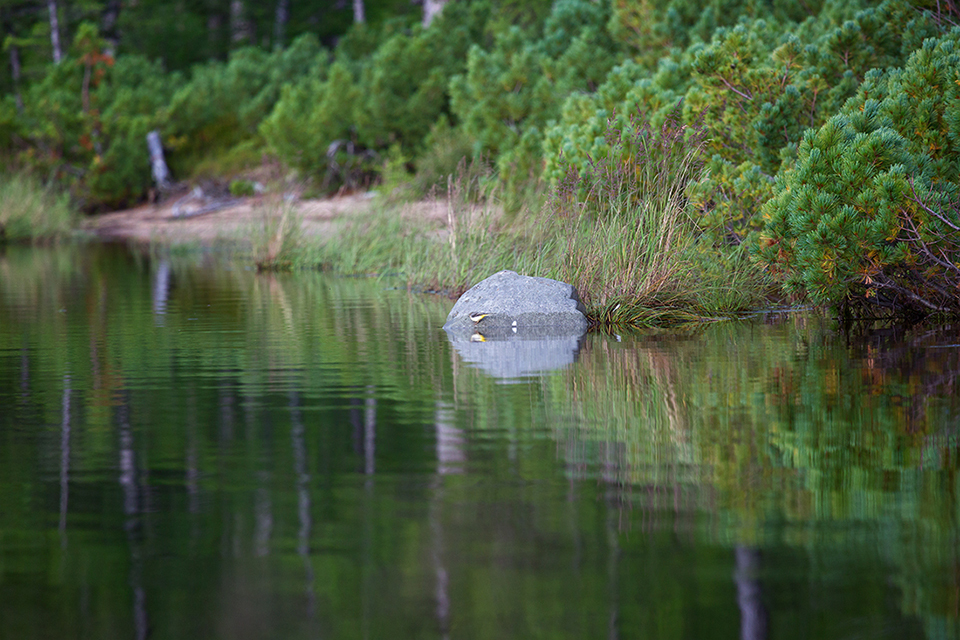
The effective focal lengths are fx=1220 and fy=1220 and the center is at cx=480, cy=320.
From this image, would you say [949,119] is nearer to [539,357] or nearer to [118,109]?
[539,357]

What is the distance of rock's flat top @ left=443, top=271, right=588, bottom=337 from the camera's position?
9.59m

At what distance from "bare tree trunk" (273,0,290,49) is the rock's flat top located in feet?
110

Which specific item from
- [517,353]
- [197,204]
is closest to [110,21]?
[197,204]

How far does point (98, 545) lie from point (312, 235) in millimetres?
14462

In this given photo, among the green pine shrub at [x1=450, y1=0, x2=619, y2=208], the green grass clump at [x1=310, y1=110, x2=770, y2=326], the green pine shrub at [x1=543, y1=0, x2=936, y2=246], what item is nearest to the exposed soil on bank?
the green pine shrub at [x1=450, y1=0, x2=619, y2=208]

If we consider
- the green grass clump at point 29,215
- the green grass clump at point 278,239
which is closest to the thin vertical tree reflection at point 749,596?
the green grass clump at point 278,239

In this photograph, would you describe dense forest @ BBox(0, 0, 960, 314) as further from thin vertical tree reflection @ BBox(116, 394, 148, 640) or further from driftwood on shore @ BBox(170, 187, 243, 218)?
thin vertical tree reflection @ BBox(116, 394, 148, 640)

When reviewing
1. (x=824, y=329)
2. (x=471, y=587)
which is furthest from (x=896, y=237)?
(x=471, y=587)

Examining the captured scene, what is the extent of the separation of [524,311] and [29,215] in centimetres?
1955

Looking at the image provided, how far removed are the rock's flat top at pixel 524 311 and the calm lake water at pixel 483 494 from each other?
1317mm

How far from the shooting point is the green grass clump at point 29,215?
25.9 m

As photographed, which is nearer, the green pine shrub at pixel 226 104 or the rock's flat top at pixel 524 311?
the rock's flat top at pixel 524 311

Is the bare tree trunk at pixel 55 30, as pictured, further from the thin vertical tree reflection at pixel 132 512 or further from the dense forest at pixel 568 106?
the thin vertical tree reflection at pixel 132 512

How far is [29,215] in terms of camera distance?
26.2 m
